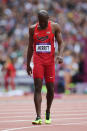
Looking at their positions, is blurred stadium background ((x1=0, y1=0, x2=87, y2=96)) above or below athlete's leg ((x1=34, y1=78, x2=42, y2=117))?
below

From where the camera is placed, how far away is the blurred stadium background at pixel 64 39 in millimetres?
21078

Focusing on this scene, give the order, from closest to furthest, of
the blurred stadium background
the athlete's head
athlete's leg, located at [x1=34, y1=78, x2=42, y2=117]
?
the athlete's head → athlete's leg, located at [x1=34, y1=78, x2=42, y2=117] → the blurred stadium background

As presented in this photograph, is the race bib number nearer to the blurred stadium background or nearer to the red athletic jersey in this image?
the red athletic jersey

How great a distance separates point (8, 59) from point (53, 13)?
209 inches

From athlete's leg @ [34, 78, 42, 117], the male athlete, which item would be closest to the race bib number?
the male athlete

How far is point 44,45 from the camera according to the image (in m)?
8.95

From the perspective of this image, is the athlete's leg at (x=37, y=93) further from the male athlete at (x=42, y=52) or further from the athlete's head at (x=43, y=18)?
the athlete's head at (x=43, y=18)

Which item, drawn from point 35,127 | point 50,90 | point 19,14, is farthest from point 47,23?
point 19,14

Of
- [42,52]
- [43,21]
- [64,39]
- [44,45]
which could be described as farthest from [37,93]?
[64,39]

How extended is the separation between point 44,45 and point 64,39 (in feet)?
46.0

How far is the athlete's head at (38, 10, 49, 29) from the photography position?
8.77 metres

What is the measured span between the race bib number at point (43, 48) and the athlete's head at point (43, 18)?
0.32m

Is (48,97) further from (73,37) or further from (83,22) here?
(83,22)

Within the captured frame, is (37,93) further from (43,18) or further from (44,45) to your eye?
(43,18)
